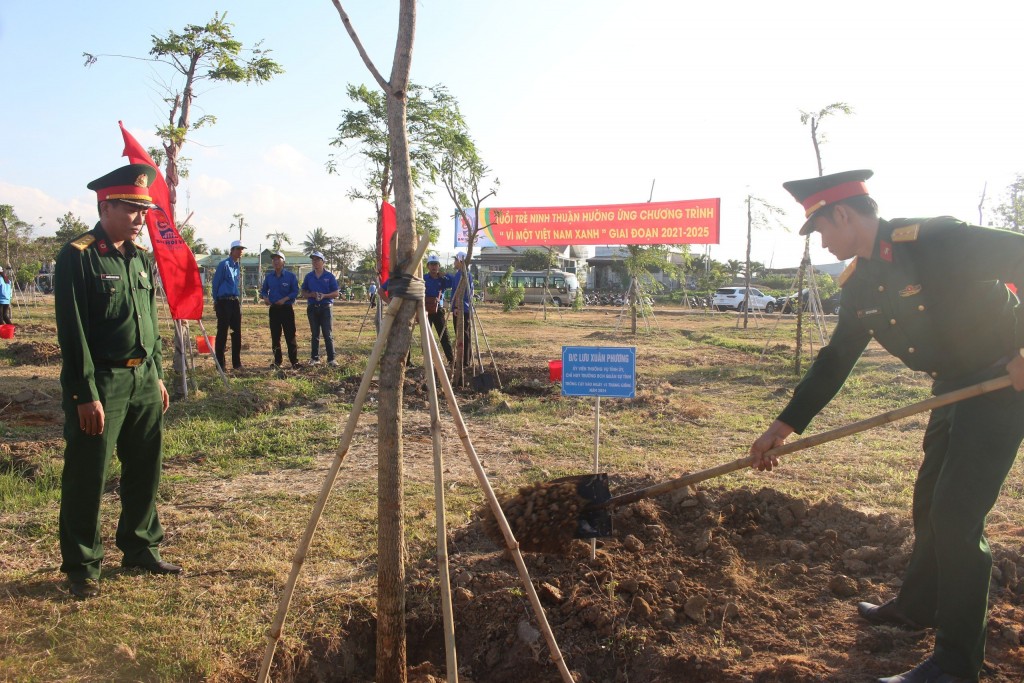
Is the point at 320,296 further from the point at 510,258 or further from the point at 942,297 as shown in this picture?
the point at 510,258

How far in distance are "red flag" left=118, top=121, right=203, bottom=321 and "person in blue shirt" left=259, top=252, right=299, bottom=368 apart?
108 inches

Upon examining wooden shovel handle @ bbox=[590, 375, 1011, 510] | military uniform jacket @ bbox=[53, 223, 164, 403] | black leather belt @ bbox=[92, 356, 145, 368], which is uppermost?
military uniform jacket @ bbox=[53, 223, 164, 403]

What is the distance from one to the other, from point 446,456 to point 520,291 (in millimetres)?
18042

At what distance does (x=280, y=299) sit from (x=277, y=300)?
0.06 m

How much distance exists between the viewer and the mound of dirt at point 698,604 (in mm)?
2822

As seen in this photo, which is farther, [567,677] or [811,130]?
[811,130]

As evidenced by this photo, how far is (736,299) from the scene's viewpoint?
34812 millimetres

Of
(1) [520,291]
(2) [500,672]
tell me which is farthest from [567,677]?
(1) [520,291]

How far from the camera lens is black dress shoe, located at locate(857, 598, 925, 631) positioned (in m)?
2.98

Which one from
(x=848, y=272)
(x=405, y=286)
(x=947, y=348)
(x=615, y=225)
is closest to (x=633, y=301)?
(x=615, y=225)

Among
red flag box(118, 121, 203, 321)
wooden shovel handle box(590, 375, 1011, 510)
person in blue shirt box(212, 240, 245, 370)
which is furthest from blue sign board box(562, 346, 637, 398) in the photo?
person in blue shirt box(212, 240, 245, 370)

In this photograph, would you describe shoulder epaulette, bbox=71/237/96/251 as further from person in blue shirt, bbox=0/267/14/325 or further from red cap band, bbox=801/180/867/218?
person in blue shirt, bbox=0/267/14/325

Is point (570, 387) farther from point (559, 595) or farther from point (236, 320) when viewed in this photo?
point (236, 320)

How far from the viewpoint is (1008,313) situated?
99.3 inches
